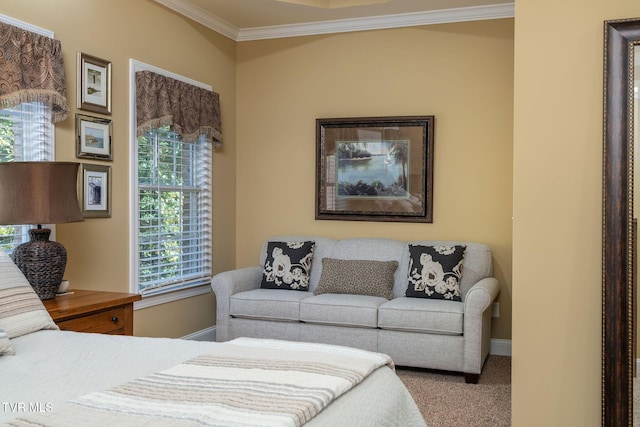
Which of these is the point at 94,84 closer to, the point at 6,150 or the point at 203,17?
the point at 6,150

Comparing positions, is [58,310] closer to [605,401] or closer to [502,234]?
[605,401]

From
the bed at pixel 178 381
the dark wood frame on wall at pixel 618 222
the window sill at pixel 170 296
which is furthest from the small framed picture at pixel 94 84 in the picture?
the dark wood frame on wall at pixel 618 222

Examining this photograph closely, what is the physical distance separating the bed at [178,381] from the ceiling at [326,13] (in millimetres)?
3263

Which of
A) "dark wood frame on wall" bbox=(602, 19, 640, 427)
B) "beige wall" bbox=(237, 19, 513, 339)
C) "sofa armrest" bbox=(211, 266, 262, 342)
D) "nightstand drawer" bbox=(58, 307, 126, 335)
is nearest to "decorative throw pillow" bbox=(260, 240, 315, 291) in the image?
"sofa armrest" bbox=(211, 266, 262, 342)

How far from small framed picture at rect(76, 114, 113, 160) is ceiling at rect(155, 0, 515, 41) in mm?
1187

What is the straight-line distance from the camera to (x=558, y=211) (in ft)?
10.1

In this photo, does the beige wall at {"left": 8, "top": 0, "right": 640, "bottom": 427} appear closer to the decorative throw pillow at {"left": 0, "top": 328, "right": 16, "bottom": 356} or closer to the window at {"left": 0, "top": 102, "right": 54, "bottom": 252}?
the window at {"left": 0, "top": 102, "right": 54, "bottom": 252}

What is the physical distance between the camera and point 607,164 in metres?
2.96

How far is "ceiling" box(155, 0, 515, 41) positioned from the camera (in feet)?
16.3

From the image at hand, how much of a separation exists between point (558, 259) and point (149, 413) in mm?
2287

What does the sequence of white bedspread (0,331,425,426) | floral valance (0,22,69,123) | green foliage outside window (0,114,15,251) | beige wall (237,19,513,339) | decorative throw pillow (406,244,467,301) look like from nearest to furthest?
1. white bedspread (0,331,425,426)
2. floral valance (0,22,69,123)
3. green foliage outside window (0,114,15,251)
4. decorative throw pillow (406,244,467,301)
5. beige wall (237,19,513,339)

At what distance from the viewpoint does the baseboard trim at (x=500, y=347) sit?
5.05m

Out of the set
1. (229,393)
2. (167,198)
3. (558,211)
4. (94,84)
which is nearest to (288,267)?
(167,198)

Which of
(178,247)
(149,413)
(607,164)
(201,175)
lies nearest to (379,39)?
(201,175)
